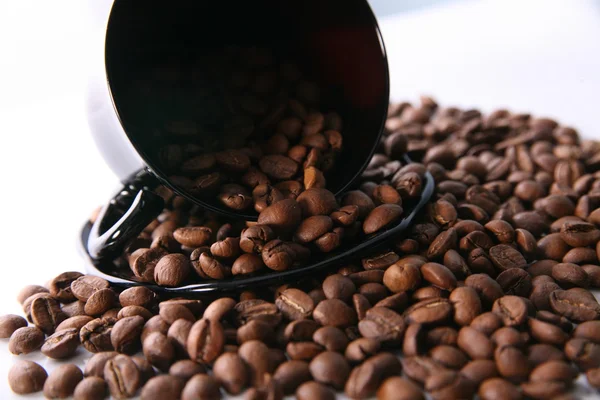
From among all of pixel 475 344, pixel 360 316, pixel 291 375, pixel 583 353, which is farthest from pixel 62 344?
pixel 583 353

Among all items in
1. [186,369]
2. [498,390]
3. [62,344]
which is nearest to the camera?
[498,390]

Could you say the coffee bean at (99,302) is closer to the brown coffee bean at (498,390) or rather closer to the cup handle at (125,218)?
the cup handle at (125,218)

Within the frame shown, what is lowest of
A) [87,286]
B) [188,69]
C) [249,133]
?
[87,286]

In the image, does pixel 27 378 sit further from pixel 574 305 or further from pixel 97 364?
pixel 574 305

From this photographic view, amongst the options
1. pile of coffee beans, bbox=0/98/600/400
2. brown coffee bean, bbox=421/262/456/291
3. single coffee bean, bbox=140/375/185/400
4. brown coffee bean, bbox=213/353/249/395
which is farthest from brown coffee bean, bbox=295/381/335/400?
brown coffee bean, bbox=421/262/456/291

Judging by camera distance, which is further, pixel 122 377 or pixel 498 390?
pixel 122 377

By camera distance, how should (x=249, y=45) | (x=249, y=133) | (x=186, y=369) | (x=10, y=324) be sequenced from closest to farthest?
1. (x=186, y=369)
2. (x=10, y=324)
3. (x=249, y=133)
4. (x=249, y=45)

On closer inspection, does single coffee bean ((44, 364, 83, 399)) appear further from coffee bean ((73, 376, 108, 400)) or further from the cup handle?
the cup handle

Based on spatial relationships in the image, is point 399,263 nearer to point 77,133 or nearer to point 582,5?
point 77,133
